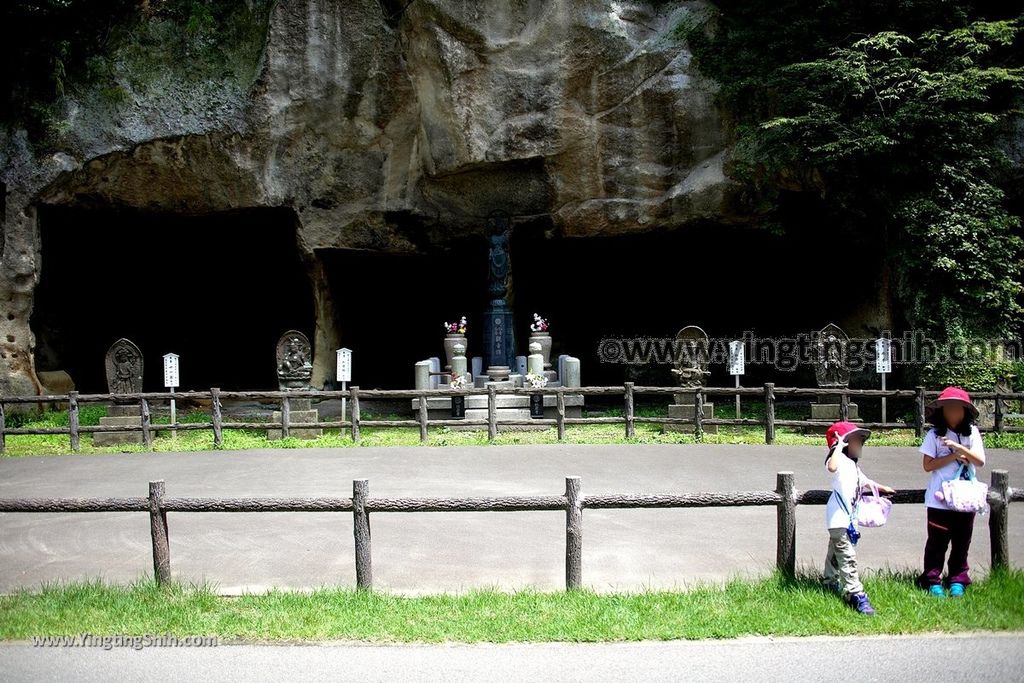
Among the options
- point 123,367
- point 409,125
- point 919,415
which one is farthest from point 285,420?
point 919,415

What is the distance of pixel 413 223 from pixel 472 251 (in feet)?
6.97

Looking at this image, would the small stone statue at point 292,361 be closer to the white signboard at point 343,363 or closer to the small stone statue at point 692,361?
the white signboard at point 343,363

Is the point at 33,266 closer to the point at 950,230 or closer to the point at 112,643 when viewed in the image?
the point at 112,643

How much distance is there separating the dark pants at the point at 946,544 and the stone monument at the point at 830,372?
854 centimetres

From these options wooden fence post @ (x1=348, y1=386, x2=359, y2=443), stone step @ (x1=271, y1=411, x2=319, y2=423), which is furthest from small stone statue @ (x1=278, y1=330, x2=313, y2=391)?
wooden fence post @ (x1=348, y1=386, x2=359, y2=443)

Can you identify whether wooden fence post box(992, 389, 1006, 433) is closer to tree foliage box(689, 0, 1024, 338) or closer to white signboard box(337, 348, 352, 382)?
tree foliage box(689, 0, 1024, 338)

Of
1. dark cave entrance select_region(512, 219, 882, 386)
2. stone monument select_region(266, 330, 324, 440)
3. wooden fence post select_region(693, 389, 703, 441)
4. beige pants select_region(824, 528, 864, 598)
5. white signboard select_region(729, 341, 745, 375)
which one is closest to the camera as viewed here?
beige pants select_region(824, 528, 864, 598)

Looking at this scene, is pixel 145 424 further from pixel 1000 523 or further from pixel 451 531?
pixel 1000 523

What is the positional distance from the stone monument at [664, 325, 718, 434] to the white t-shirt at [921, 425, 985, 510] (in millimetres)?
8483

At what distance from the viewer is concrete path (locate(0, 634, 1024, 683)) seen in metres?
4.30

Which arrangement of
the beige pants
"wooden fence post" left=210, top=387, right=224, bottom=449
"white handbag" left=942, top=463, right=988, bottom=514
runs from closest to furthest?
the beige pants, "white handbag" left=942, top=463, right=988, bottom=514, "wooden fence post" left=210, top=387, right=224, bottom=449

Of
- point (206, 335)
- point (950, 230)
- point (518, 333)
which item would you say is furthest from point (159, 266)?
point (950, 230)

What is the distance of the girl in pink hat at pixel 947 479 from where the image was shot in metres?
5.09

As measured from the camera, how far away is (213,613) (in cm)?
517
